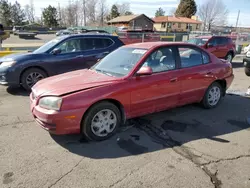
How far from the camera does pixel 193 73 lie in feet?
14.8

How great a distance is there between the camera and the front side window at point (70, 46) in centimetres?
657

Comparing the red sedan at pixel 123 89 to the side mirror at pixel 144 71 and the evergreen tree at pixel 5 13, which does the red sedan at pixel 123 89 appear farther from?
the evergreen tree at pixel 5 13

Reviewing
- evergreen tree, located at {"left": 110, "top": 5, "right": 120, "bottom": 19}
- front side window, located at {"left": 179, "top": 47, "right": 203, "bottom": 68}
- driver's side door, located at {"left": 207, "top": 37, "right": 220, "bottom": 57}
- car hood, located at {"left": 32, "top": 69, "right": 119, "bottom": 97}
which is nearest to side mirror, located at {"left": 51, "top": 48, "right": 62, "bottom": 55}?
car hood, located at {"left": 32, "top": 69, "right": 119, "bottom": 97}

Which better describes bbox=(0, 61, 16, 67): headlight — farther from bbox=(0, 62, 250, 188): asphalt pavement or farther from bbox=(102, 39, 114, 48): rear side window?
bbox=(102, 39, 114, 48): rear side window

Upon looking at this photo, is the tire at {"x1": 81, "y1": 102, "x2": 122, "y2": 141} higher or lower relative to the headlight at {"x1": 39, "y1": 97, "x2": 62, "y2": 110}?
lower

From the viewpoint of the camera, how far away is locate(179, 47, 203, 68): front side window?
4449 mm

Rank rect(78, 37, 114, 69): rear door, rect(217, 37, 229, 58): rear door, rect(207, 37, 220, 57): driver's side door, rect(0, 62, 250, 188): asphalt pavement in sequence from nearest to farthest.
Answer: rect(0, 62, 250, 188): asphalt pavement → rect(78, 37, 114, 69): rear door → rect(207, 37, 220, 57): driver's side door → rect(217, 37, 229, 58): rear door

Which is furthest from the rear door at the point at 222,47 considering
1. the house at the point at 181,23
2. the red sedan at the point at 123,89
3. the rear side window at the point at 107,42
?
the house at the point at 181,23

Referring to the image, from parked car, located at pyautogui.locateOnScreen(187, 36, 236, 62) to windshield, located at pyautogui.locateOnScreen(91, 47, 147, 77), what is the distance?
852 centimetres

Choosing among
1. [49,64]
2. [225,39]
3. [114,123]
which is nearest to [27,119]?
[114,123]

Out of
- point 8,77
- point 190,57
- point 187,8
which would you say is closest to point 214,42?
point 190,57

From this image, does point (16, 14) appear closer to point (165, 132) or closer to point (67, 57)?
point (67, 57)

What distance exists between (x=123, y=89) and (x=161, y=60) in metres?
1.12

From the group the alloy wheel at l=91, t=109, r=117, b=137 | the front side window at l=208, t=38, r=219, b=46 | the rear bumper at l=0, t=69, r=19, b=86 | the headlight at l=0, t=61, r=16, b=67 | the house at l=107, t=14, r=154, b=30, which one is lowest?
the alloy wheel at l=91, t=109, r=117, b=137
